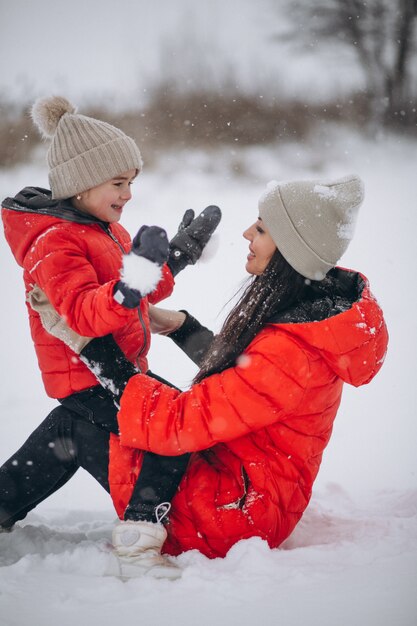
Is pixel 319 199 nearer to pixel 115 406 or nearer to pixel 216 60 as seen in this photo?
pixel 115 406

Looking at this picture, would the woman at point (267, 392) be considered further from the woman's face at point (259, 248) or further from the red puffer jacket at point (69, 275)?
the red puffer jacket at point (69, 275)

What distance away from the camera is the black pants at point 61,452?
1850mm

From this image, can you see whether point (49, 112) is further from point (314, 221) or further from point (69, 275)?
point (314, 221)

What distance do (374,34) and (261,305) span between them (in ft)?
23.7

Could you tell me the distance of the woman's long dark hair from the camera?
1.75 meters

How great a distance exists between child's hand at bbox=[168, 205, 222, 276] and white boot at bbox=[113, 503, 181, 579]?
101 cm

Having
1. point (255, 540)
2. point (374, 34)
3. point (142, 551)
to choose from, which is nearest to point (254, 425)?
point (255, 540)

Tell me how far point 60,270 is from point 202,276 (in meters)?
3.82

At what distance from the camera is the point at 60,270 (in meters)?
1.77

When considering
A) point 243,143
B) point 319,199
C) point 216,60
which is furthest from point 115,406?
point 216,60

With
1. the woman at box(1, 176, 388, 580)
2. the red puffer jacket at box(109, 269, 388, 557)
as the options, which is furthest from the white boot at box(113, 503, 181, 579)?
the red puffer jacket at box(109, 269, 388, 557)

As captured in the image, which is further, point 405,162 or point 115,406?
point 405,162

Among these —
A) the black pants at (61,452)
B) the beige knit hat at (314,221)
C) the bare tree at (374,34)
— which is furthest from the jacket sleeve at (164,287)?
the bare tree at (374,34)

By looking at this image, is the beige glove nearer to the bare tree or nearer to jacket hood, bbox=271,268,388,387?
jacket hood, bbox=271,268,388,387
